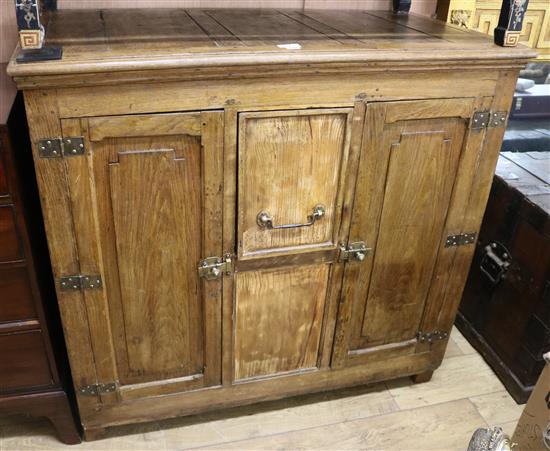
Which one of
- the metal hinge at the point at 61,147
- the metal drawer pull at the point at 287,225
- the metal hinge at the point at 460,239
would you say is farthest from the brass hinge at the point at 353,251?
the metal hinge at the point at 61,147

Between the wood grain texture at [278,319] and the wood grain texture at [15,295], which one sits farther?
the wood grain texture at [278,319]

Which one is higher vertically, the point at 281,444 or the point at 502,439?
the point at 502,439

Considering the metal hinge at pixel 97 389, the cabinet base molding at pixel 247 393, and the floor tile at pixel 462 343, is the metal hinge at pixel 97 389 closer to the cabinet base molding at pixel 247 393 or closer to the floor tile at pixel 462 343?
the cabinet base molding at pixel 247 393

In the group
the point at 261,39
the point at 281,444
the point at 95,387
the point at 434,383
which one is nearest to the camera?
the point at 261,39

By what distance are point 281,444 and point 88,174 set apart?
3.42 ft

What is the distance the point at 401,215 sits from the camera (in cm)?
161

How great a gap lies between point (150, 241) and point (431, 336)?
3.27ft

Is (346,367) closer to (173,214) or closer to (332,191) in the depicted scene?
(332,191)

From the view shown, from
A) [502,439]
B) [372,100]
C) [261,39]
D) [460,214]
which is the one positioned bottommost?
[502,439]

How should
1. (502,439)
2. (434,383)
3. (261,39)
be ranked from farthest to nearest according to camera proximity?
(434,383)
(261,39)
(502,439)

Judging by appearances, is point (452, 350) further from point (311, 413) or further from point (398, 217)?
point (398, 217)

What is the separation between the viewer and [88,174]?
51.4 inches

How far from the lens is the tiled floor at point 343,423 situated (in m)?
1.78

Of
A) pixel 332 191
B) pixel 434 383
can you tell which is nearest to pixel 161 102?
pixel 332 191
